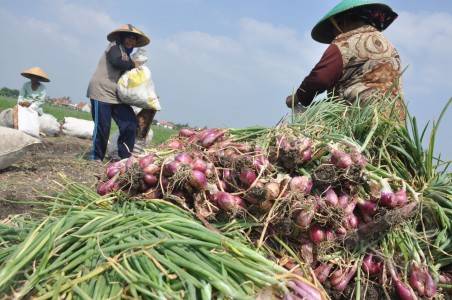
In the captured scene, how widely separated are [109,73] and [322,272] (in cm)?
466

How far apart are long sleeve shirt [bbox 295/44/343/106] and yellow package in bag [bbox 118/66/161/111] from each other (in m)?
3.23

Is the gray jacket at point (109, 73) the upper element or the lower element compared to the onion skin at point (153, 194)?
upper

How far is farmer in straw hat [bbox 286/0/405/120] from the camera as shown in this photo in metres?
2.71

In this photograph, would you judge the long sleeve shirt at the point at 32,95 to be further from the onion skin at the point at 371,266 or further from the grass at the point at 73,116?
the onion skin at the point at 371,266

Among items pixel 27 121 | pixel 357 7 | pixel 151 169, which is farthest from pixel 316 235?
pixel 27 121

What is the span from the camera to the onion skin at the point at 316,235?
→ 1.72m

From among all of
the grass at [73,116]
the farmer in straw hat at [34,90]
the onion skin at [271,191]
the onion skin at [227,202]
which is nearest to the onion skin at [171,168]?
the onion skin at [227,202]

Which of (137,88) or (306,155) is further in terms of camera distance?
(137,88)

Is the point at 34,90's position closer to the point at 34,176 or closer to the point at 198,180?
the point at 34,176

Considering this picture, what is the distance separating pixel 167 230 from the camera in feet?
4.95

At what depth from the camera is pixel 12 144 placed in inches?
170

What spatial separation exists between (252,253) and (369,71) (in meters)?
1.63

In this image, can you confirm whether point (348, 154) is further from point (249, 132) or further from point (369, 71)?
point (369, 71)

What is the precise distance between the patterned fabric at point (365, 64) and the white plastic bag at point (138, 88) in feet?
10.9
